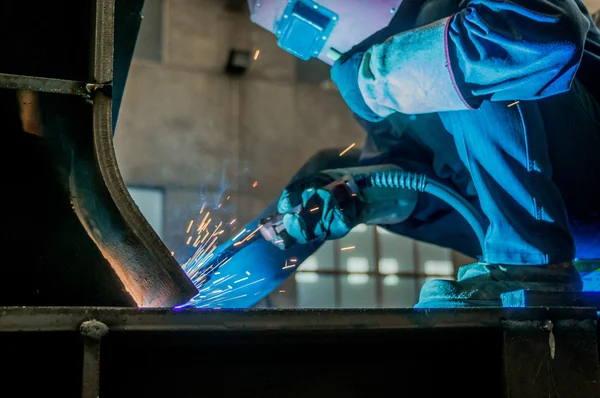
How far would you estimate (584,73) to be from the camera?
65.5 inches

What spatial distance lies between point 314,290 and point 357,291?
40 centimetres

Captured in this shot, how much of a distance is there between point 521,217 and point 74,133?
104cm

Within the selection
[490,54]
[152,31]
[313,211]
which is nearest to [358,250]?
[152,31]

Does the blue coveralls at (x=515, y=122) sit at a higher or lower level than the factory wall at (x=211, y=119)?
lower

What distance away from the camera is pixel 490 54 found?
51.7 inches

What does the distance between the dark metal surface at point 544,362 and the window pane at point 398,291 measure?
4208mm

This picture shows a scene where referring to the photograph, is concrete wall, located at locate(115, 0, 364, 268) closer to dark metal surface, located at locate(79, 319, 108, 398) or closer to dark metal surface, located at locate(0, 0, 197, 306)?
dark metal surface, located at locate(0, 0, 197, 306)

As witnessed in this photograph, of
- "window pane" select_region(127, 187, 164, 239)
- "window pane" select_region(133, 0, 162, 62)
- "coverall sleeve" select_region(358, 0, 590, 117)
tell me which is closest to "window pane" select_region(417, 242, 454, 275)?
"window pane" select_region(127, 187, 164, 239)

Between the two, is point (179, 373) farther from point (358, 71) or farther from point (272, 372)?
point (358, 71)

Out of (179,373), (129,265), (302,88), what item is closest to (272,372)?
(179,373)

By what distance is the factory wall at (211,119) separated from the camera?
15.5ft

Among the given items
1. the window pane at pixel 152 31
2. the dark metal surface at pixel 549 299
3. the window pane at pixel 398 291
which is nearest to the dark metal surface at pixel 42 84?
the dark metal surface at pixel 549 299

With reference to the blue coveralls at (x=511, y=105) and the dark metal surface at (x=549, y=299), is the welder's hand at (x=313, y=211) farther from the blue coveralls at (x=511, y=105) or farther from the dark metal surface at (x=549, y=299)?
the dark metal surface at (x=549, y=299)

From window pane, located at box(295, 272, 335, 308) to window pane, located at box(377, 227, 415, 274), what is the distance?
1.79 feet
